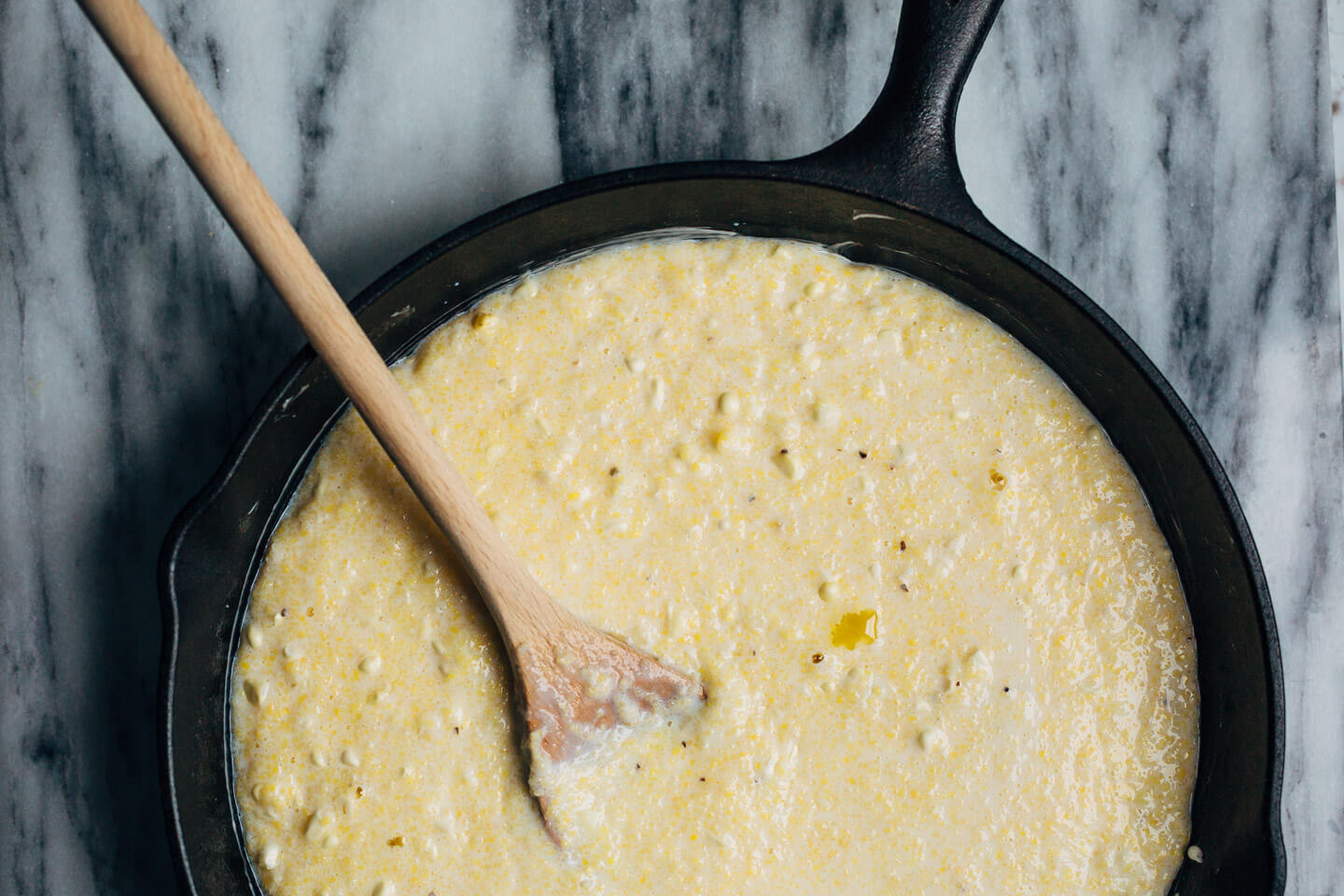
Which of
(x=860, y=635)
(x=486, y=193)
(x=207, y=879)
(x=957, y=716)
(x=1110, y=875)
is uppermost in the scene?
(x=486, y=193)

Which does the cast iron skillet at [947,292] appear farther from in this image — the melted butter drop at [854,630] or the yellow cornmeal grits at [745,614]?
the melted butter drop at [854,630]

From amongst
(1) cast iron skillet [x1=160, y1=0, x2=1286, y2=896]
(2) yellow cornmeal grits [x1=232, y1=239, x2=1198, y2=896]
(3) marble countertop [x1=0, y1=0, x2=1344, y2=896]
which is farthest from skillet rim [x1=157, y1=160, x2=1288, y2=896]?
(3) marble countertop [x1=0, y1=0, x2=1344, y2=896]

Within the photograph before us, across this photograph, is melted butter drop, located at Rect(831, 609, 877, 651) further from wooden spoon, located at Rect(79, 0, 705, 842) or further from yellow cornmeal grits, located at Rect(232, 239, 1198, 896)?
wooden spoon, located at Rect(79, 0, 705, 842)

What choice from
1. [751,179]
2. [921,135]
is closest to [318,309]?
[751,179]

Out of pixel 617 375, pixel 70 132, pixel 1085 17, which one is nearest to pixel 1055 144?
pixel 1085 17

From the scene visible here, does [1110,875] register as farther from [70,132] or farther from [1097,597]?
[70,132]

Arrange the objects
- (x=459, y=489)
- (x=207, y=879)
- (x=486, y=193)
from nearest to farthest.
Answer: (x=459, y=489), (x=207, y=879), (x=486, y=193)
